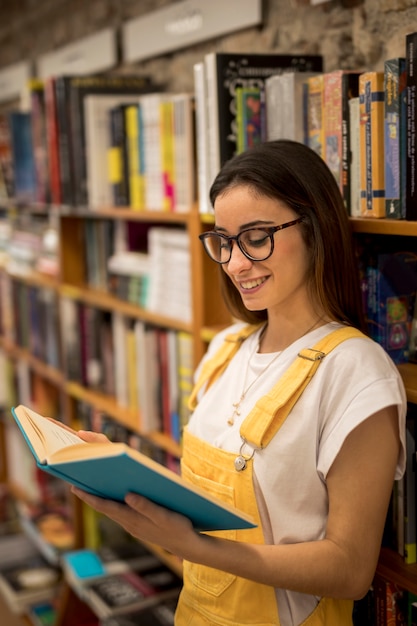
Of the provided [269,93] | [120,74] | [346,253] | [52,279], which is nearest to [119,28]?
[120,74]

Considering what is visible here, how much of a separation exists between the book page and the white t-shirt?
302 millimetres

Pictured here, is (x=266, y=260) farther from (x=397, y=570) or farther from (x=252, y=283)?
(x=397, y=570)

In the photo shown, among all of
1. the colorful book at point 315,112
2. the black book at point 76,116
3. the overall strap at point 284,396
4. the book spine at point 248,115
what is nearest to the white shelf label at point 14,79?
the black book at point 76,116

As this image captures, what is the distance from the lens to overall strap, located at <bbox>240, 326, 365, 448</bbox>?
1.31 m

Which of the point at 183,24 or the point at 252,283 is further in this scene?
the point at 183,24

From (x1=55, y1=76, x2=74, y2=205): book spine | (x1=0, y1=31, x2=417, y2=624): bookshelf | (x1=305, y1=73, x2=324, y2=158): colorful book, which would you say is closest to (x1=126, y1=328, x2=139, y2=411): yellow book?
(x1=0, y1=31, x2=417, y2=624): bookshelf

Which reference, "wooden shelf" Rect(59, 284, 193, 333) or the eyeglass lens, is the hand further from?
"wooden shelf" Rect(59, 284, 193, 333)

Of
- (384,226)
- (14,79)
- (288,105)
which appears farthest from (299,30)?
(14,79)

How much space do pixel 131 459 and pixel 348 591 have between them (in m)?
0.45

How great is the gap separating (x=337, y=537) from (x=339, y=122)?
30.5 inches

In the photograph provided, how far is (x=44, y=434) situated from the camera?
4.17 ft

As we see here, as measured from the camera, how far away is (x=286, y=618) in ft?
4.50

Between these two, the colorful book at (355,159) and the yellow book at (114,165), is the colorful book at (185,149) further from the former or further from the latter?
the colorful book at (355,159)

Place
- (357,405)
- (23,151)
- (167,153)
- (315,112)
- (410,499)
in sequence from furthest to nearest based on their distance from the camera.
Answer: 1. (23,151)
2. (167,153)
3. (315,112)
4. (410,499)
5. (357,405)
